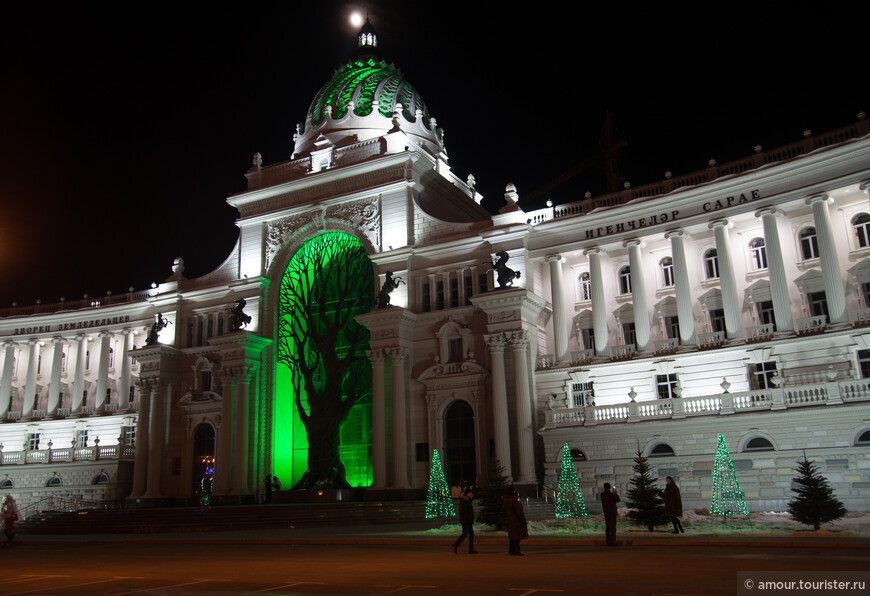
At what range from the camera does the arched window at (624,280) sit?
1654 inches

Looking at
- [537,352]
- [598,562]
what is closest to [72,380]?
[537,352]

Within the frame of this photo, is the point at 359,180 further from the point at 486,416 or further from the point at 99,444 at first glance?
the point at 99,444

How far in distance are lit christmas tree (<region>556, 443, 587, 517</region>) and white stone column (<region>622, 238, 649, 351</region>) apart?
7.27 meters

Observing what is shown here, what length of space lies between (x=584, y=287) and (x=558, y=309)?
2.79 metres

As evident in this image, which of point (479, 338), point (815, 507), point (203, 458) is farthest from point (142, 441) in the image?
point (815, 507)

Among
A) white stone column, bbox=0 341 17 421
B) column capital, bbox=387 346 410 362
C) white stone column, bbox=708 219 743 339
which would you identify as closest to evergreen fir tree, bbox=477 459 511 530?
column capital, bbox=387 346 410 362

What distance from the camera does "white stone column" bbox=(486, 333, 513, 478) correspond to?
125 feet

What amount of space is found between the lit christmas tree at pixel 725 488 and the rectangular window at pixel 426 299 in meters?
18.6

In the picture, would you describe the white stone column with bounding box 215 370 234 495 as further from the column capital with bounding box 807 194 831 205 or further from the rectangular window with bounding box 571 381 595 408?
the column capital with bounding box 807 194 831 205

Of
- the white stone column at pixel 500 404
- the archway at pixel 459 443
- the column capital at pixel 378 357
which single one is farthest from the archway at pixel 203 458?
the white stone column at pixel 500 404

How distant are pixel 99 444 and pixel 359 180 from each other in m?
29.0

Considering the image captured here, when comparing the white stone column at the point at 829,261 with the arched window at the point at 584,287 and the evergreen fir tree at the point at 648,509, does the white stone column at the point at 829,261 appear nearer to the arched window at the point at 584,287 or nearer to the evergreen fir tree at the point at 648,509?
the arched window at the point at 584,287

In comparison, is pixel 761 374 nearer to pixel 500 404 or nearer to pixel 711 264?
pixel 711 264

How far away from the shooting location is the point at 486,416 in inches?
1602
